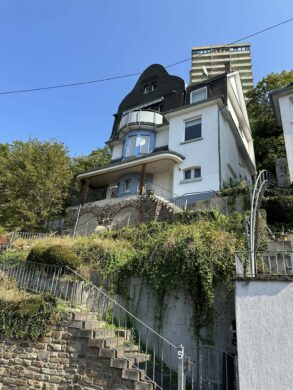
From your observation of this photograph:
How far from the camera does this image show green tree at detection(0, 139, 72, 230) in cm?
1870

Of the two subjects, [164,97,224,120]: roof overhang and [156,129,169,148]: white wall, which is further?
[156,129,169,148]: white wall

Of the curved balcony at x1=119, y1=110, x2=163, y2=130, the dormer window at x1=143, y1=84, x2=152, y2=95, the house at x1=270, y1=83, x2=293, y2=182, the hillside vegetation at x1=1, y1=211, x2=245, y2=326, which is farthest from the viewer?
the dormer window at x1=143, y1=84, x2=152, y2=95

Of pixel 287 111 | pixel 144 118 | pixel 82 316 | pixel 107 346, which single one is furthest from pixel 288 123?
pixel 107 346

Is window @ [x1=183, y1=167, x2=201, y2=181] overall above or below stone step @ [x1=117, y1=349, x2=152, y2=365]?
above

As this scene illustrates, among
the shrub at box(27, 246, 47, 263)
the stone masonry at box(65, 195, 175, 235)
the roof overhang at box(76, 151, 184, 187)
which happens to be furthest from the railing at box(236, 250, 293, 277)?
the roof overhang at box(76, 151, 184, 187)

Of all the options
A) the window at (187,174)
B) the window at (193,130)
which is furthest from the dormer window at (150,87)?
the window at (187,174)

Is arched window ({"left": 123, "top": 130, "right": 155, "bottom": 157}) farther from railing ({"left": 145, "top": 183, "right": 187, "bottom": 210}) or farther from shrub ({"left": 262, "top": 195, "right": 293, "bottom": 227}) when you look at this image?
shrub ({"left": 262, "top": 195, "right": 293, "bottom": 227})

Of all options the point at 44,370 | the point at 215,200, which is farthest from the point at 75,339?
the point at 215,200

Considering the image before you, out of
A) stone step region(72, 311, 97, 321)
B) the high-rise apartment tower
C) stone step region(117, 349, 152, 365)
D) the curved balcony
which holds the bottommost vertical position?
stone step region(117, 349, 152, 365)

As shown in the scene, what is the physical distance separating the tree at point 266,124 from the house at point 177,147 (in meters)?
1.11

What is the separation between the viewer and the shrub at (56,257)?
32.5ft

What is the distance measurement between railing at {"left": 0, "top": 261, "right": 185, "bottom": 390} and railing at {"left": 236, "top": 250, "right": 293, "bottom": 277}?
7.45 feet

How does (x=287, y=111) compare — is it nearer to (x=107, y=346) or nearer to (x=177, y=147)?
(x=177, y=147)

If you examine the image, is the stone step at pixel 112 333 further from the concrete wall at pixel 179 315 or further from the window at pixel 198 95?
the window at pixel 198 95
